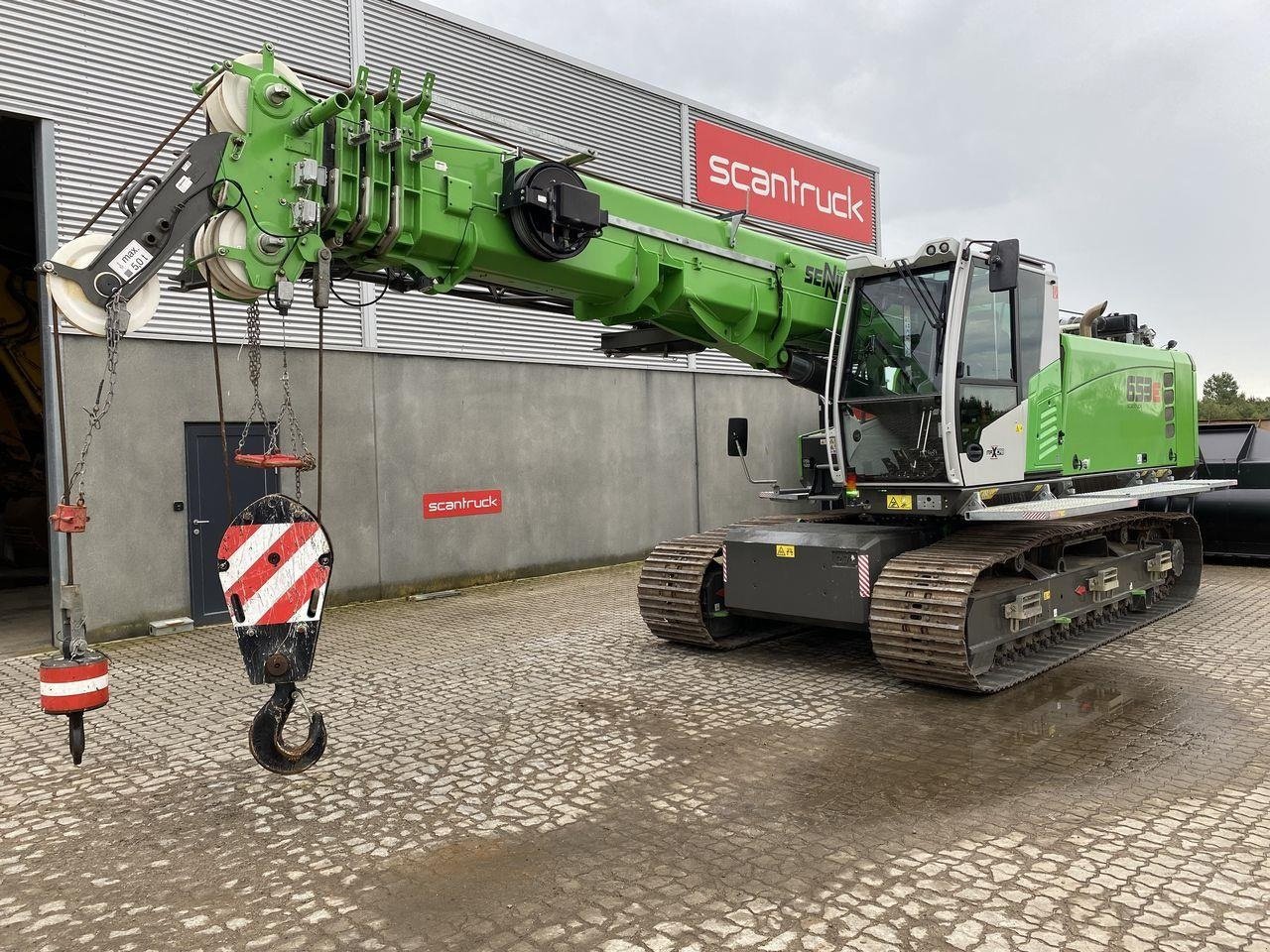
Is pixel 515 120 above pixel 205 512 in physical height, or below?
above

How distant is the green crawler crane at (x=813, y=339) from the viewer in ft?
13.3

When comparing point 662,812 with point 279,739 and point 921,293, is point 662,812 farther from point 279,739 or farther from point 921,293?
point 921,293

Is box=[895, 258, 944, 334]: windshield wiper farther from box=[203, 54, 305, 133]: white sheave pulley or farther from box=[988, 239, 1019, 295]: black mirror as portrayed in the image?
box=[203, 54, 305, 133]: white sheave pulley

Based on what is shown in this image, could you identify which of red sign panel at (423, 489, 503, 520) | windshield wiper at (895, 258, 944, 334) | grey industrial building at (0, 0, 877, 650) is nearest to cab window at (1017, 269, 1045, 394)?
windshield wiper at (895, 258, 944, 334)

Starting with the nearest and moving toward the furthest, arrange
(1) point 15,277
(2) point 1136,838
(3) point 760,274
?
(2) point 1136,838 → (3) point 760,274 → (1) point 15,277

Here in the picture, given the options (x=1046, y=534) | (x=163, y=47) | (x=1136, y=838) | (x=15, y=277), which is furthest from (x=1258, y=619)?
(x=15, y=277)

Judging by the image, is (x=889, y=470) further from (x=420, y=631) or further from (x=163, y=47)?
(x=163, y=47)

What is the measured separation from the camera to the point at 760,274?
244 inches

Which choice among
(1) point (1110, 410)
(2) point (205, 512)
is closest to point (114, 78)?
(2) point (205, 512)

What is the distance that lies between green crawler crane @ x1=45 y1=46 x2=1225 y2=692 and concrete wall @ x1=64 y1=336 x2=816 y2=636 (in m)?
4.28

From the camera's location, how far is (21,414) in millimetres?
14695

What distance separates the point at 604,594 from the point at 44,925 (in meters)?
7.74

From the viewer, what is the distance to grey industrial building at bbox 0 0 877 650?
349 inches

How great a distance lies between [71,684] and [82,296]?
155 cm
